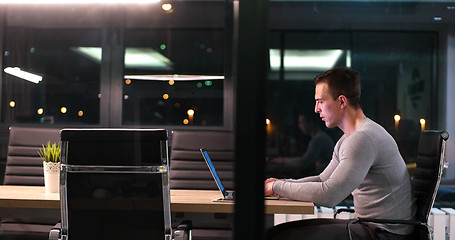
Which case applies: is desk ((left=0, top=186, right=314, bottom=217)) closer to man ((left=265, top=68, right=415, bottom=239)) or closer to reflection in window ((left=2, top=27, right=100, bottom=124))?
man ((left=265, top=68, right=415, bottom=239))

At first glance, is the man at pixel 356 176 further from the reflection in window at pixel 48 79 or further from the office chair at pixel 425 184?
the reflection in window at pixel 48 79

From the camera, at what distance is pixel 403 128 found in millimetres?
4629

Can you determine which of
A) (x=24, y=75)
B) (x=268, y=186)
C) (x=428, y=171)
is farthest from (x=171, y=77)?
(x=268, y=186)

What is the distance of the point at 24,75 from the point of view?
4.46 metres

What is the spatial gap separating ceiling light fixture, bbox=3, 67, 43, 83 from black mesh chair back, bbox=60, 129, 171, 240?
101 inches

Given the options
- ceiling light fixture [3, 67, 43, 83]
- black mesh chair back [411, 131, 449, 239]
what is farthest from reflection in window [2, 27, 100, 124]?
black mesh chair back [411, 131, 449, 239]

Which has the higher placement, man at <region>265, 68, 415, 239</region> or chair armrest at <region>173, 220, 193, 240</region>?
man at <region>265, 68, 415, 239</region>

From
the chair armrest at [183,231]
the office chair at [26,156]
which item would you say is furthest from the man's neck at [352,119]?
the office chair at [26,156]

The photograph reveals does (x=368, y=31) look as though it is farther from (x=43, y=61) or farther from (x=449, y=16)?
(x=43, y=61)

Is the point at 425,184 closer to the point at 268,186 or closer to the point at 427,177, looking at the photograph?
the point at 427,177

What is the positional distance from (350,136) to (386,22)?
2710 mm

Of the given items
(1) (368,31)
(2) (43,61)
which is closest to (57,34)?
(2) (43,61)

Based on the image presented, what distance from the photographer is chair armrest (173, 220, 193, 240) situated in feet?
7.20

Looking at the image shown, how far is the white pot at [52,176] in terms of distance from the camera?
258 centimetres
